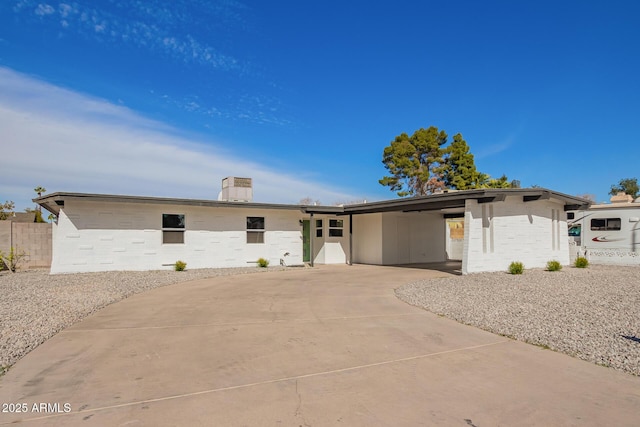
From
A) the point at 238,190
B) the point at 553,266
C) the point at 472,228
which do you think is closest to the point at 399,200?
the point at 472,228

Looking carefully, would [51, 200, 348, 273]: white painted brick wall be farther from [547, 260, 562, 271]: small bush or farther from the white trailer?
the white trailer

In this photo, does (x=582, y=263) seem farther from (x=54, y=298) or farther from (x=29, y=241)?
(x=29, y=241)

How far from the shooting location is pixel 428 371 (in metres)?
4.35

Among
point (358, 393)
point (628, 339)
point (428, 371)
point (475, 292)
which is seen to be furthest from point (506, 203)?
point (358, 393)

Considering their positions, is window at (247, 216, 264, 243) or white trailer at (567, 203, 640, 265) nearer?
window at (247, 216, 264, 243)

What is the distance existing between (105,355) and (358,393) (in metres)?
3.32

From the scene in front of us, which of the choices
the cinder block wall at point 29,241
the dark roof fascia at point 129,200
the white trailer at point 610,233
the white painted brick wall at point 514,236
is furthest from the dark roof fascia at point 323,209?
the white trailer at point 610,233

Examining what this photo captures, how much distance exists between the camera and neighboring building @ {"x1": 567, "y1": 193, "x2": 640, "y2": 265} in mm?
16547

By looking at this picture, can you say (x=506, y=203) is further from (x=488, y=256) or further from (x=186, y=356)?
(x=186, y=356)

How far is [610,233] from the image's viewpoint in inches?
680

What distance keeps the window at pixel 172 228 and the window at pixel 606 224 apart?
18842 mm

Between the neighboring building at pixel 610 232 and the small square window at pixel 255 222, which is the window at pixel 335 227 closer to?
the small square window at pixel 255 222

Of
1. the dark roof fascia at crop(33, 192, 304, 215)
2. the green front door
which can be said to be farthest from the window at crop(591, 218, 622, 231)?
the dark roof fascia at crop(33, 192, 304, 215)

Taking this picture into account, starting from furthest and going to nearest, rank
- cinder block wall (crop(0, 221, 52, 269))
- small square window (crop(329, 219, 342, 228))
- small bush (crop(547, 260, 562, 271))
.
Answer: small square window (crop(329, 219, 342, 228)), cinder block wall (crop(0, 221, 52, 269)), small bush (crop(547, 260, 562, 271))
